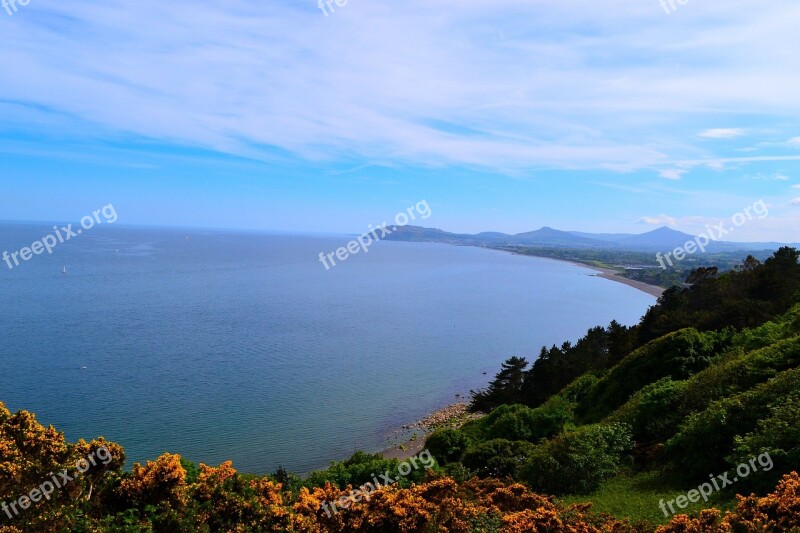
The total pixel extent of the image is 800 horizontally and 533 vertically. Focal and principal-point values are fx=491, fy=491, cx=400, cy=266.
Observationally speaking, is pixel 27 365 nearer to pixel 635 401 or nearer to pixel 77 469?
pixel 77 469

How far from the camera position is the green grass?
1123 cm

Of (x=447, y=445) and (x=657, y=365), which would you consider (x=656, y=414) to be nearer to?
(x=657, y=365)

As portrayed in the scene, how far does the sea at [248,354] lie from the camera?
3200cm

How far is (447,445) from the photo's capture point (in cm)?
2245

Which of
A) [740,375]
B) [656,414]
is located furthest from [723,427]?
[656,414]

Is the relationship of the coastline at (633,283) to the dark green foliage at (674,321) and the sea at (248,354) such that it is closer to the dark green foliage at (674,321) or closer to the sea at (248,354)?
the sea at (248,354)

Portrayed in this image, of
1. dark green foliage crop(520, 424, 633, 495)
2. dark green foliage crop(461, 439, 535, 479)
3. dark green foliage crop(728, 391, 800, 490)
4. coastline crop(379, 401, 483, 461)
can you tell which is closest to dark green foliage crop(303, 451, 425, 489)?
dark green foliage crop(461, 439, 535, 479)

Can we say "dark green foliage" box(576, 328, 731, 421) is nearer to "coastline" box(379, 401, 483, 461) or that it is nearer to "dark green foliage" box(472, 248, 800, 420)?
"dark green foliage" box(472, 248, 800, 420)

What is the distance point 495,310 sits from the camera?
8581 cm

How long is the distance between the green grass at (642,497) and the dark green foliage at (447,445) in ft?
27.8

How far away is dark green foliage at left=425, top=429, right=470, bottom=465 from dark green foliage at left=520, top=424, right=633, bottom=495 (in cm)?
641

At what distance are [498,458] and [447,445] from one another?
471 cm

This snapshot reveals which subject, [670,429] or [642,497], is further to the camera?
[670,429]

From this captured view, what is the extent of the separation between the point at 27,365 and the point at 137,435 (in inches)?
677
